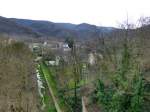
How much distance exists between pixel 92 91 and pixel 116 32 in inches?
230

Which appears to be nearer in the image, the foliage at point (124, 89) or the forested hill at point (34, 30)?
the foliage at point (124, 89)

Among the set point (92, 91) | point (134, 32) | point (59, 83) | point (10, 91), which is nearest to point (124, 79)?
point (92, 91)

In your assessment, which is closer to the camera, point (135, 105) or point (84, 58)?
point (135, 105)

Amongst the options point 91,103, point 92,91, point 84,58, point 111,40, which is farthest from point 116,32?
point 84,58

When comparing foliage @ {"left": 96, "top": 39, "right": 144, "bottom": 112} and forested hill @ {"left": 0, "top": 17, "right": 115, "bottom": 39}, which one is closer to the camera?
foliage @ {"left": 96, "top": 39, "right": 144, "bottom": 112}

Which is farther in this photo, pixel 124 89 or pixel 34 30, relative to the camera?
pixel 34 30

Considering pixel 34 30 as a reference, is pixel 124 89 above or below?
above

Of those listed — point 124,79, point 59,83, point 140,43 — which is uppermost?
point 140,43

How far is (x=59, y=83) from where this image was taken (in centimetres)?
3678

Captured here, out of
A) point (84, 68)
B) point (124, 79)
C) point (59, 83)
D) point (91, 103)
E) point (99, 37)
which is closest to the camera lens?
point (124, 79)

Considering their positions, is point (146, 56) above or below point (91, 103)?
above

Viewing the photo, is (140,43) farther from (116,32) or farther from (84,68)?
(84,68)

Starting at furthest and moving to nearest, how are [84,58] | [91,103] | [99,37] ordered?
[84,58]
[99,37]
[91,103]

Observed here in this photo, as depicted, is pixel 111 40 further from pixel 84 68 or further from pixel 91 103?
pixel 84 68
